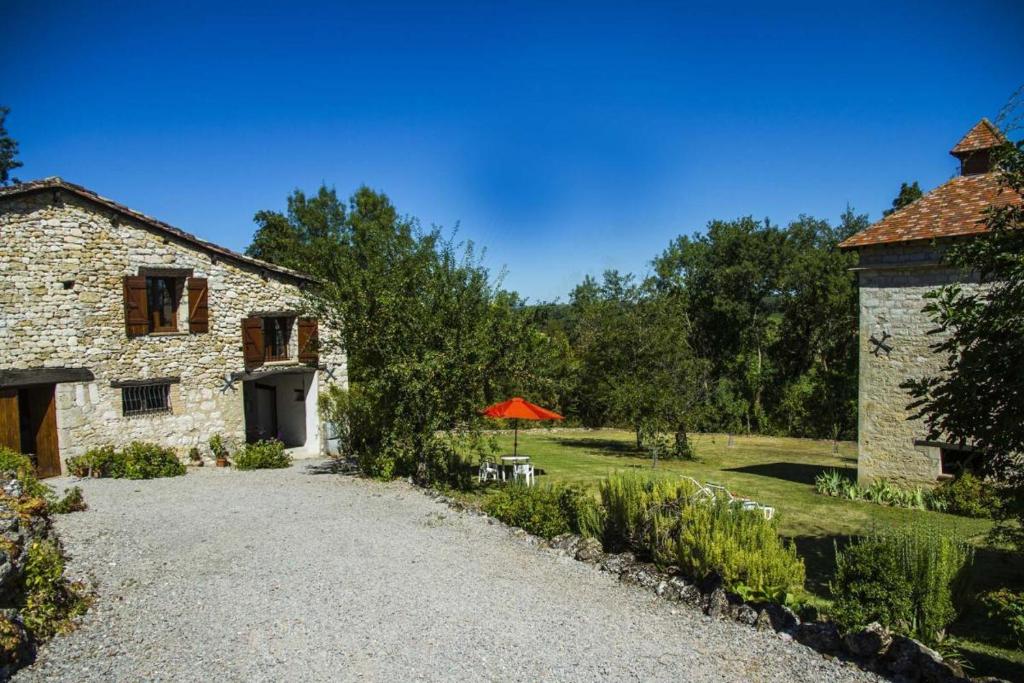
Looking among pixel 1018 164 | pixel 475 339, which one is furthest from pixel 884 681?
pixel 475 339

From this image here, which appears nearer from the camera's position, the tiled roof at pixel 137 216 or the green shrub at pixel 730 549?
the green shrub at pixel 730 549

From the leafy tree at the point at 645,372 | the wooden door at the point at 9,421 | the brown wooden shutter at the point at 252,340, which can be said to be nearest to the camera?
the wooden door at the point at 9,421

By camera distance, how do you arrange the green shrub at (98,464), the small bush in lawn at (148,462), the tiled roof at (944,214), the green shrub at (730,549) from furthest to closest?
1. the small bush in lawn at (148,462)
2. the green shrub at (98,464)
3. the tiled roof at (944,214)
4. the green shrub at (730,549)

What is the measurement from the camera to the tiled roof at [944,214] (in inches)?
567

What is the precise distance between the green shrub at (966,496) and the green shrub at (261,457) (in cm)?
1579

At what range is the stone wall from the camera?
15039 millimetres

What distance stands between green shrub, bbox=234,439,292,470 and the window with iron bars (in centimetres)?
223

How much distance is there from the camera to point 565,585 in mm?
8703

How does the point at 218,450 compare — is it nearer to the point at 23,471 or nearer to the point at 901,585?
the point at 23,471

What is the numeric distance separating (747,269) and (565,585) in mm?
35791

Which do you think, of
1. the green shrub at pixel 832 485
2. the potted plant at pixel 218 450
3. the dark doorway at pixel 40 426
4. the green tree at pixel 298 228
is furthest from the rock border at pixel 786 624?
the green tree at pixel 298 228

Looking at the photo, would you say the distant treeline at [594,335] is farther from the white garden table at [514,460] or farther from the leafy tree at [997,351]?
the leafy tree at [997,351]

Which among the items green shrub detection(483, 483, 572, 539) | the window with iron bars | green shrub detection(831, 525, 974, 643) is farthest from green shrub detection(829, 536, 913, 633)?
the window with iron bars

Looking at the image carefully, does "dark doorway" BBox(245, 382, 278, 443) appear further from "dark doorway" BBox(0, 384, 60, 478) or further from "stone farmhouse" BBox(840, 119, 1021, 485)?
"stone farmhouse" BBox(840, 119, 1021, 485)
